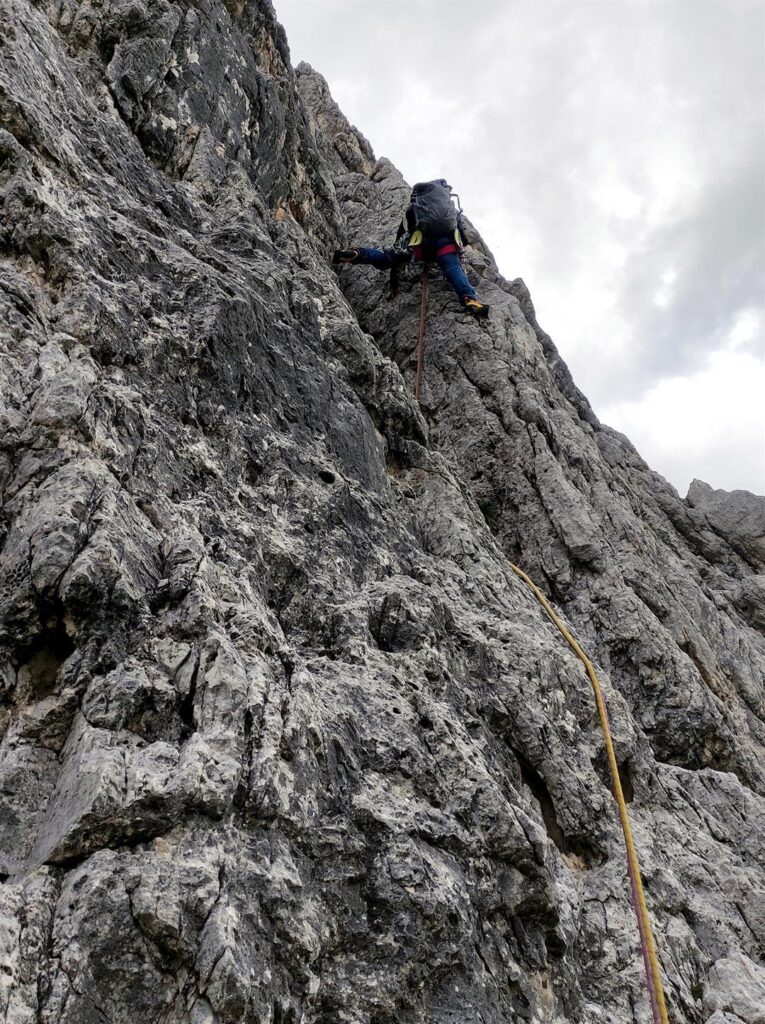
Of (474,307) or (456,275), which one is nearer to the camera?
(474,307)

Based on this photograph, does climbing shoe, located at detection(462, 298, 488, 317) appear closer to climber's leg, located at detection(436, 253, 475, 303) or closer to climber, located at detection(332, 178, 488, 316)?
climber, located at detection(332, 178, 488, 316)

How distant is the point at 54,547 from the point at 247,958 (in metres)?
2.80

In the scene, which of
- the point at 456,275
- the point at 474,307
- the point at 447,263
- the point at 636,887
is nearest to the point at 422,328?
the point at 474,307

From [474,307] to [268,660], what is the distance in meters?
11.5

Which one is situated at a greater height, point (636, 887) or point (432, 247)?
point (432, 247)

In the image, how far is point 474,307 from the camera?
14.7 meters

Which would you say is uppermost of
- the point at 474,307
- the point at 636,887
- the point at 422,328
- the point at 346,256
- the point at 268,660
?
the point at 346,256

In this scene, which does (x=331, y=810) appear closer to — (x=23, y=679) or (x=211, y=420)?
(x=23, y=679)

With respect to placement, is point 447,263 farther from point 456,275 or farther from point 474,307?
point 474,307

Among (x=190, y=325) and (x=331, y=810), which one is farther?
(x=190, y=325)

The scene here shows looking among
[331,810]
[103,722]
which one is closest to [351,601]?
[331,810]

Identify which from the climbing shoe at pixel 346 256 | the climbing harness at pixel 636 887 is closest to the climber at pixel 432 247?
the climbing shoe at pixel 346 256

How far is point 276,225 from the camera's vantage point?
459 inches

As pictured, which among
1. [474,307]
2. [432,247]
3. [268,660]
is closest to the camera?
[268,660]
